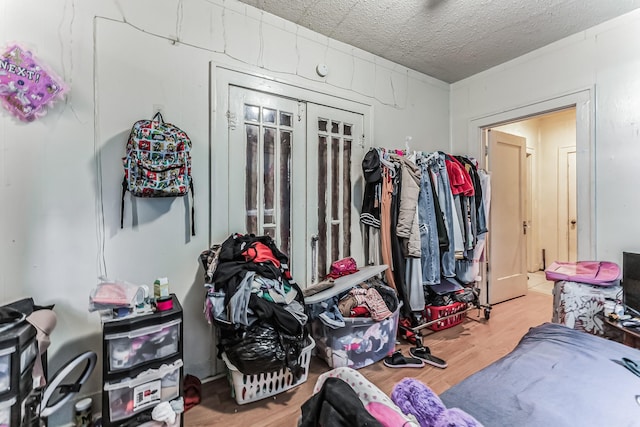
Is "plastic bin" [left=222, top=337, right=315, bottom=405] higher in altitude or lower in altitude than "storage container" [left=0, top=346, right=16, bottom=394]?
lower

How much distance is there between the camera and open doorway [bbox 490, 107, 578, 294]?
477cm

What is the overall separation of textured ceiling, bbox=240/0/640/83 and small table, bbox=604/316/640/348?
2240 millimetres

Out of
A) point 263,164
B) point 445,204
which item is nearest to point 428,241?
point 445,204

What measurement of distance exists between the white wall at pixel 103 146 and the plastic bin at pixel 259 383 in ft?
1.33

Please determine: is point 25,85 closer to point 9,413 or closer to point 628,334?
point 9,413

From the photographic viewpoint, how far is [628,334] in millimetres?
1829

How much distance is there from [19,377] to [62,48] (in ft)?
5.32

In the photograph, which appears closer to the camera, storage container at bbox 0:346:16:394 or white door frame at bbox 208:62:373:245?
storage container at bbox 0:346:16:394

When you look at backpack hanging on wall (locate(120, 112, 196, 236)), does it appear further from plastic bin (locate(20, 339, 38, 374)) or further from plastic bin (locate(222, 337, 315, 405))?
plastic bin (locate(222, 337, 315, 405))

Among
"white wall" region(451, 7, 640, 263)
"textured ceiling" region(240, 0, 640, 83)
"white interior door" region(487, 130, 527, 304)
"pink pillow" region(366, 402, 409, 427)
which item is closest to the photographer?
"pink pillow" region(366, 402, 409, 427)

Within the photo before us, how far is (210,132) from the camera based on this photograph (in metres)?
2.03

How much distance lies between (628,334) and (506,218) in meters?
1.91

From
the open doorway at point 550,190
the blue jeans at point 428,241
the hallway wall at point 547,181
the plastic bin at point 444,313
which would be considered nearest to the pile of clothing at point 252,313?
the blue jeans at point 428,241

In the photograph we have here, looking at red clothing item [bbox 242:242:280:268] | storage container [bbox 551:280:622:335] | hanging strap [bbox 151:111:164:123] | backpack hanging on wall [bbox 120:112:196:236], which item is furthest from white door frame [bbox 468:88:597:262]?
hanging strap [bbox 151:111:164:123]
